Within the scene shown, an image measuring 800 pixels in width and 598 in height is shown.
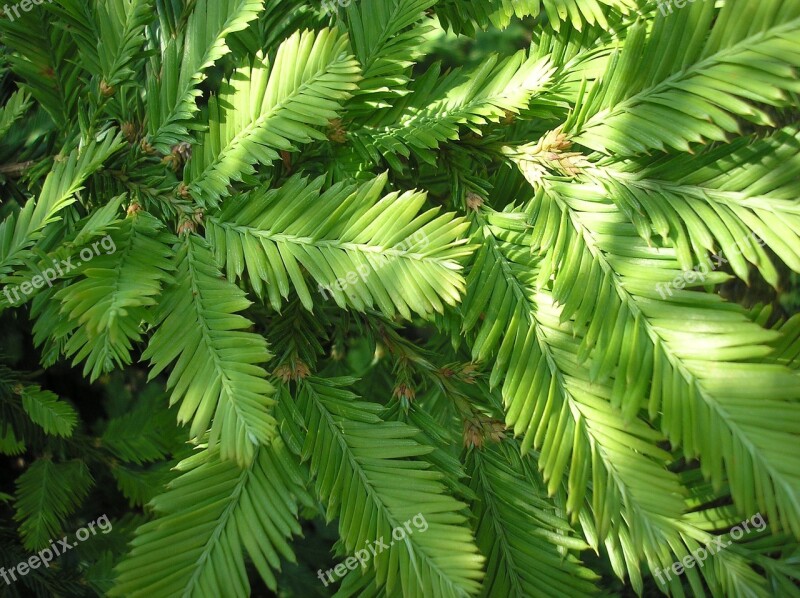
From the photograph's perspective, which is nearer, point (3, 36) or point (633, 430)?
point (633, 430)

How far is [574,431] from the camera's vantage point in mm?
829

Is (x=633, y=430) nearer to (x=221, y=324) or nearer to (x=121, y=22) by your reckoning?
(x=221, y=324)

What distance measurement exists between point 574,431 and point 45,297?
82 cm

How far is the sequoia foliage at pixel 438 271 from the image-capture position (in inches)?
30.1

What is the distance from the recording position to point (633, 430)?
0.80 m

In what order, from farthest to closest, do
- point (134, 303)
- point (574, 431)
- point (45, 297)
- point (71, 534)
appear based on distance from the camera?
point (71, 534) < point (45, 297) < point (574, 431) < point (134, 303)

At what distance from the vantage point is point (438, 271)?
0.79m

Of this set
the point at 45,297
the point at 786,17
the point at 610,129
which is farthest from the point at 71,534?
the point at 786,17

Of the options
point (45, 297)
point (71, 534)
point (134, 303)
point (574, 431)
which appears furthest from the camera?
point (71, 534)

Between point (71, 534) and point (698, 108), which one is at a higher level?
point (698, 108)

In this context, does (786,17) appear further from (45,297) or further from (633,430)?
(45,297)

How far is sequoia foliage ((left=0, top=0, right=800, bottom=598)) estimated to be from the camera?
0.76m

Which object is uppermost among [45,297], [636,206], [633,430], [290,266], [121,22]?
[121,22]

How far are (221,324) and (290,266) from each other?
0.12 metres
